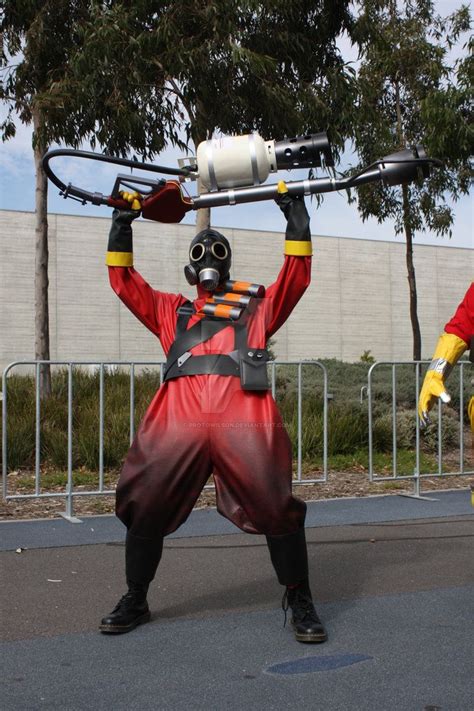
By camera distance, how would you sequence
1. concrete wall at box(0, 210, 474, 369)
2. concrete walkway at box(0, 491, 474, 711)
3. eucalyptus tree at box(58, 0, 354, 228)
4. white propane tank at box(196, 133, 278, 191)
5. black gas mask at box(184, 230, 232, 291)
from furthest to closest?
1. concrete wall at box(0, 210, 474, 369)
2. eucalyptus tree at box(58, 0, 354, 228)
3. black gas mask at box(184, 230, 232, 291)
4. white propane tank at box(196, 133, 278, 191)
5. concrete walkway at box(0, 491, 474, 711)

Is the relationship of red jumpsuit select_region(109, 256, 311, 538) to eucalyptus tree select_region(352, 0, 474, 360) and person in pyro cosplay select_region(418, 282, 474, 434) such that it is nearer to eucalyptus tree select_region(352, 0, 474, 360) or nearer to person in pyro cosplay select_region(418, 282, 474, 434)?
person in pyro cosplay select_region(418, 282, 474, 434)

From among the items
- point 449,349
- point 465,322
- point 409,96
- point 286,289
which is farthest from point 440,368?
point 409,96

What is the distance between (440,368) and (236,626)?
1464 mm

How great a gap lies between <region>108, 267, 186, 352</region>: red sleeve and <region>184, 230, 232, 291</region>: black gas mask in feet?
0.59

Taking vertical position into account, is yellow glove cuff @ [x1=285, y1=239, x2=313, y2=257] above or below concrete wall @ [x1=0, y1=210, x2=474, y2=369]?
below

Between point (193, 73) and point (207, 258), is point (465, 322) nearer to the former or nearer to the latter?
point (207, 258)

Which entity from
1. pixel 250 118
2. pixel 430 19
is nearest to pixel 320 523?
pixel 250 118

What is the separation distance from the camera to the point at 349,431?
10.0 meters

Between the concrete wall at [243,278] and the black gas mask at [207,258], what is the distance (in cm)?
2296

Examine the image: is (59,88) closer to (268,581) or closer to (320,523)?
(320,523)

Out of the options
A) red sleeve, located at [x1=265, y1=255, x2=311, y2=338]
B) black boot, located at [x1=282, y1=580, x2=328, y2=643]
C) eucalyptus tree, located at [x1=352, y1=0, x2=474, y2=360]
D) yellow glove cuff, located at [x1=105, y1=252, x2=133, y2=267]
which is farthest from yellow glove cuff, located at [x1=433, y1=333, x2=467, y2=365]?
eucalyptus tree, located at [x1=352, y1=0, x2=474, y2=360]

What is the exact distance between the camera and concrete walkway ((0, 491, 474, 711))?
10.3 ft

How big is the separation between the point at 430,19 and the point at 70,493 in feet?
44.7

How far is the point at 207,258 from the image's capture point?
3971 mm
